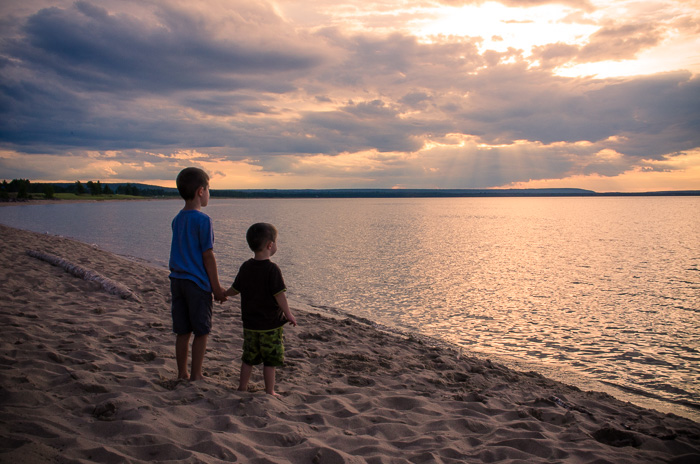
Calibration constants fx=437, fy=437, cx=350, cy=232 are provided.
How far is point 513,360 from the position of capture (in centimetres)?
845

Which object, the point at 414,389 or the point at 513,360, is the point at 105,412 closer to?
the point at 414,389

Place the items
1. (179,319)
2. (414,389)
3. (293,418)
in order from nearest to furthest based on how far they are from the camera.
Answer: (293,418) < (179,319) < (414,389)

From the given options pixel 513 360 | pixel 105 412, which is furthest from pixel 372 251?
pixel 105 412

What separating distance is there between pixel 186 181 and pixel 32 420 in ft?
7.94

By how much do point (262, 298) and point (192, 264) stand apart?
0.79 meters

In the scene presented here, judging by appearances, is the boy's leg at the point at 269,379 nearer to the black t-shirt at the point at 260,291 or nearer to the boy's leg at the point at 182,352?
the black t-shirt at the point at 260,291

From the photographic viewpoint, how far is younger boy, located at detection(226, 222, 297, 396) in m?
4.55

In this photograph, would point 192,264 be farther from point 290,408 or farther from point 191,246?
point 290,408

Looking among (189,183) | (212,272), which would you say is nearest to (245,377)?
(212,272)

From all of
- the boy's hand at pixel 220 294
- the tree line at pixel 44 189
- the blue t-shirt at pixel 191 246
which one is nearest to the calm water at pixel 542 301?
the boy's hand at pixel 220 294

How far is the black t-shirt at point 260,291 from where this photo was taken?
15.0 feet

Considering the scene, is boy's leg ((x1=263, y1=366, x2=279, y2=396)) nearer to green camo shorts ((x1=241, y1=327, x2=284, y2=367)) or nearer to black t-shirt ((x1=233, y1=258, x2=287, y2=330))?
green camo shorts ((x1=241, y1=327, x2=284, y2=367))

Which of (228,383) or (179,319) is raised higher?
(179,319)

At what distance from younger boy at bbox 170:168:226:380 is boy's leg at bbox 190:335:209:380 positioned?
7 centimetres
